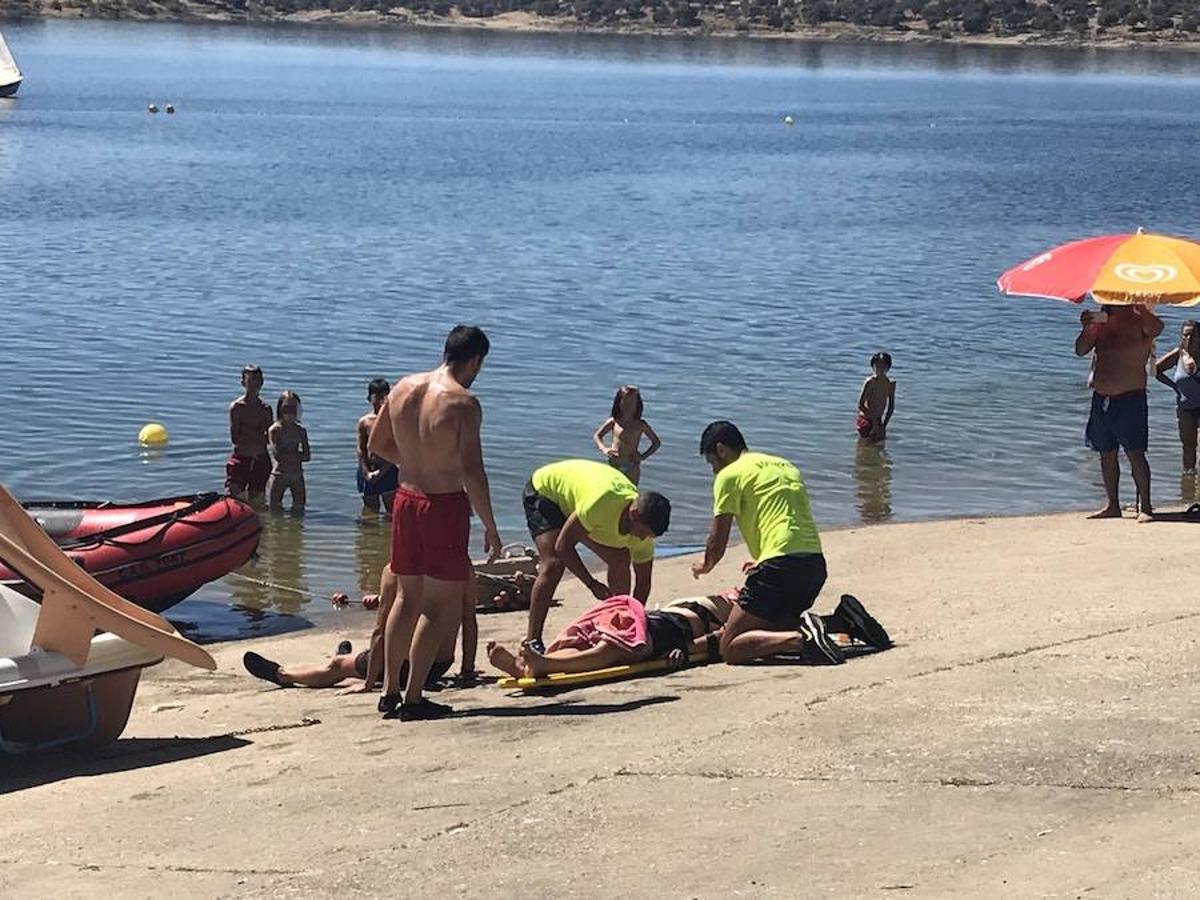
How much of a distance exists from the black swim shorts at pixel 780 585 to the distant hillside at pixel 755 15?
10645cm

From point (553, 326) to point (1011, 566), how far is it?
13.2 m

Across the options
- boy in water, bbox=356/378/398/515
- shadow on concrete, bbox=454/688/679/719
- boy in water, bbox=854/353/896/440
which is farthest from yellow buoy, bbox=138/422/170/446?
shadow on concrete, bbox=454/688/679/719

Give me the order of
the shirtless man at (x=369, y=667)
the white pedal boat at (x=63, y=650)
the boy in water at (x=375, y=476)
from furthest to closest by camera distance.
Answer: the boy in water at (x=375, y=476) < the shirtless man at (x=369, y=667) < the white pedal boat at (x=63, y=650)

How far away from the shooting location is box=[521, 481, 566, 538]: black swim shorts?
9.66m

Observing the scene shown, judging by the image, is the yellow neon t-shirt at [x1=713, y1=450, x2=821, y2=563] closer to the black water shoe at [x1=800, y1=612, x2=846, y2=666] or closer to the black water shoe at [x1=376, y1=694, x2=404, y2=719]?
the black water shoe at [x1=800, y1=612, x2=846, y2=666]

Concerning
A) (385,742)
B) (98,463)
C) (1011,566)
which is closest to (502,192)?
(98,463)

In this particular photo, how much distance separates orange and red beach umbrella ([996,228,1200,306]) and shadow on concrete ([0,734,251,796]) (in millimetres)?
5836

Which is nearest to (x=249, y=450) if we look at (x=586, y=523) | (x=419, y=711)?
(x=586, y=523)

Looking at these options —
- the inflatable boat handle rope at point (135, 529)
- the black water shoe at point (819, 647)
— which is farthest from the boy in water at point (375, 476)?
the black water shoe at point (819, 647)

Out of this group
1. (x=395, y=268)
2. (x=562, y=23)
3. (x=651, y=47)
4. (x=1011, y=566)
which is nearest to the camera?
(x=1011, y=566)

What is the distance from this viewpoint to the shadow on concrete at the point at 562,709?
853 cm

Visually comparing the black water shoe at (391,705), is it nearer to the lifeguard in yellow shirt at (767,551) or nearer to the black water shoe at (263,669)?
the black water shoe at (263,669)

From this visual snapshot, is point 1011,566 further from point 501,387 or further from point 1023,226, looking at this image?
point 1023,226

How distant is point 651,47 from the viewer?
112562mm
